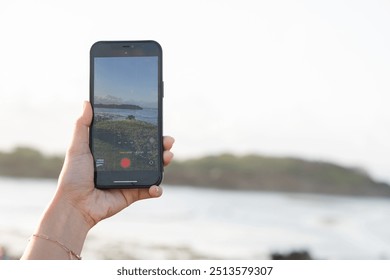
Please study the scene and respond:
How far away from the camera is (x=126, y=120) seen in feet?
5.12

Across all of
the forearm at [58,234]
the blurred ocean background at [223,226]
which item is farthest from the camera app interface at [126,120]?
the blurred ocean background at [223,226]

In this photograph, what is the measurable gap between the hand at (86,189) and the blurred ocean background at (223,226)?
1915 millimetres

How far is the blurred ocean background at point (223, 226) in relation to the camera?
3545 mm

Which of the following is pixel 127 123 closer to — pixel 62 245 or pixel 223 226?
pixel 62 245

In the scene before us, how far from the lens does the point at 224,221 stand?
13.2ft

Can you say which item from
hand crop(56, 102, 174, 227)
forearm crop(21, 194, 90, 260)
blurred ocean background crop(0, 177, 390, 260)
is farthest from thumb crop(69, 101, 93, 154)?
blurred ocean background crop(0, 177, 390, 260)

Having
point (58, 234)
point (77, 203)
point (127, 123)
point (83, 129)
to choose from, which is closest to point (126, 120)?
point (127, 123)

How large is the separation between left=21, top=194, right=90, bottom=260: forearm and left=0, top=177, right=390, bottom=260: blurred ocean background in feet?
6.58

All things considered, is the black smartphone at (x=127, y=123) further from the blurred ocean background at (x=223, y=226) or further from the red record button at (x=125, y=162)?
the blurred ocean background at (x=223, y=226)

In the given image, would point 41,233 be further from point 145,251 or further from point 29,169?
point 29,169

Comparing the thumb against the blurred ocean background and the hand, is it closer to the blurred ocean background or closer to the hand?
the hand

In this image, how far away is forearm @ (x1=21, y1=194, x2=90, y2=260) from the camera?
1.28 metres
